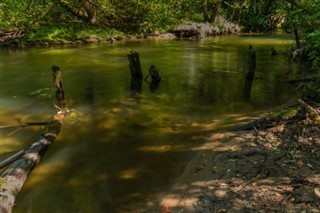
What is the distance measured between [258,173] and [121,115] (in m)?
5.67

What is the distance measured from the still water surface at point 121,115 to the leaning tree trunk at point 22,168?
0.77 feet

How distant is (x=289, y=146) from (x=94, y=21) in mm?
28223

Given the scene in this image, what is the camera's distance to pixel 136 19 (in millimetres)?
34000

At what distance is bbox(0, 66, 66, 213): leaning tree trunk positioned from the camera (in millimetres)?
5336

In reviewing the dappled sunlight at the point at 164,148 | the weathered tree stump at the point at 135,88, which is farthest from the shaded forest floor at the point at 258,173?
the weathered tree stump at the point at 135,88

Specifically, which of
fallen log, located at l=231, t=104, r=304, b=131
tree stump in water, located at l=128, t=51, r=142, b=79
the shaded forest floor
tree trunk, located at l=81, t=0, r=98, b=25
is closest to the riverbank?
tree trunk, located at l=81, t=0, r=98, b=25

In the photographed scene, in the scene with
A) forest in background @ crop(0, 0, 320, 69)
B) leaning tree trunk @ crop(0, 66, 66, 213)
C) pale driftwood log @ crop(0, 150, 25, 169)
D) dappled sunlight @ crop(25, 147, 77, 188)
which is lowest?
dappled sunlight @ crop(25, 147, 77, 188)

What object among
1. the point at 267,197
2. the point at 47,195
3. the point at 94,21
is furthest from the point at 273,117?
the point at 94,21

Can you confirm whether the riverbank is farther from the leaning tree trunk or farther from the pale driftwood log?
the pale driftwood log

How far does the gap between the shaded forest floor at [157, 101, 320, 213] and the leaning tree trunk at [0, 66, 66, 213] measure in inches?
94.3

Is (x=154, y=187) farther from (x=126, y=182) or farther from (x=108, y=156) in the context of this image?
(x=108, y=156)

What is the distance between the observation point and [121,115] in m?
10.5

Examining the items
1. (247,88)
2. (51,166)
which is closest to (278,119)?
(51,166)

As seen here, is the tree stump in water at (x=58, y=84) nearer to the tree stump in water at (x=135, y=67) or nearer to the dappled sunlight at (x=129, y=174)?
the tree stump in water at (x=135, y=67)
